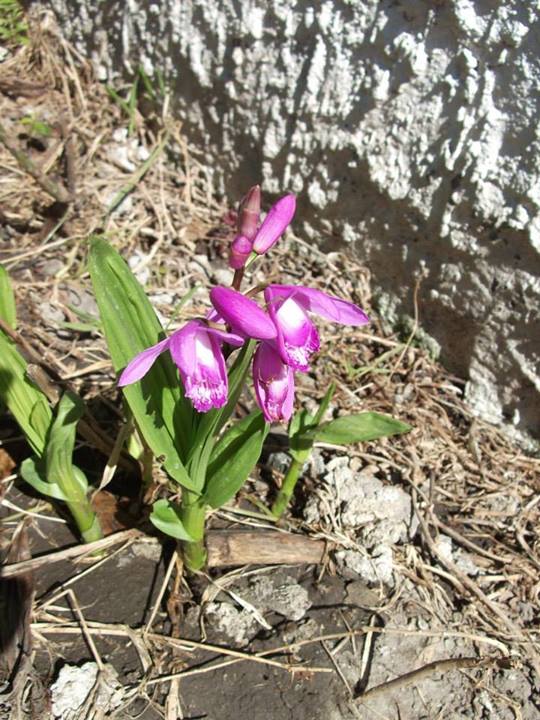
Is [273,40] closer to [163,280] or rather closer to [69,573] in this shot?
[163,280]

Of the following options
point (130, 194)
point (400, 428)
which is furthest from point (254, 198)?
point (130, 194)

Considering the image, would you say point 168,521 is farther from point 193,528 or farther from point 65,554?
point 65,554

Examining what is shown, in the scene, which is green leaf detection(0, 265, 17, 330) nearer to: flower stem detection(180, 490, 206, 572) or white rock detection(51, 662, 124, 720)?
flower stem detection(180, 490, 206, 572)

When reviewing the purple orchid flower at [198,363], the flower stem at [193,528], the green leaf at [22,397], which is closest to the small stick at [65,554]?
the flower stem at [193,528]

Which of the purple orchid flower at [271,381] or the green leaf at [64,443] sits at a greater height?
the purple orchid flower at [271,381]

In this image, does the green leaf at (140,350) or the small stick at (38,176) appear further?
the small stick at (38,176)

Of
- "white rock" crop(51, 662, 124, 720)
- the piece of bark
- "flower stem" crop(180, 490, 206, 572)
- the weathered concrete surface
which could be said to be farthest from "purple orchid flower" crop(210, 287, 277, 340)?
the weathered concrete surface

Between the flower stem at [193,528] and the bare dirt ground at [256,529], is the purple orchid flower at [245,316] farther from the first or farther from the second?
the bare dirt ground at [256,529]
